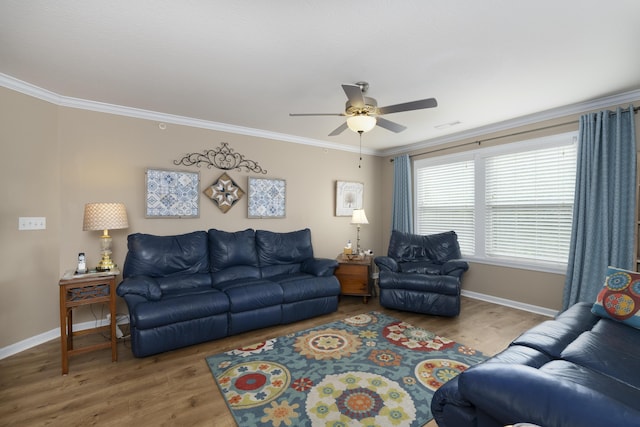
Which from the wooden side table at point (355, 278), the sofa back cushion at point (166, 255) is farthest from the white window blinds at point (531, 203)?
the sofa back cushion at point (166, 255)

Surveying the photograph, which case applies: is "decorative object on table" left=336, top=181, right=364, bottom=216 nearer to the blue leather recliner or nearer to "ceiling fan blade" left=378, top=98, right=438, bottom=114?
the blue leather recliner

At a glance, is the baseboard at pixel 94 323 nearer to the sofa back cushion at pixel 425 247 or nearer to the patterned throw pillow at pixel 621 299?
the sofa back cushion at pixel 425 247

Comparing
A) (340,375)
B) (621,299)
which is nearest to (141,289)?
(340,375)

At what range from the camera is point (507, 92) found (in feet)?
10.1

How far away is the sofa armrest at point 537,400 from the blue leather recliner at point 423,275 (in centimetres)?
246

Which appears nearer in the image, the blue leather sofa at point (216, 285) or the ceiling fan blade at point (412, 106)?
the ceiling fan blade at point (412, 106)

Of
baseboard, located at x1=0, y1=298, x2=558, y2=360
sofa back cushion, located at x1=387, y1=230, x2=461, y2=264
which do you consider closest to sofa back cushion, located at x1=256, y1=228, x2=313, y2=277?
sofa back cushion, located at x1=387, y1=230, x2=461, y2=264

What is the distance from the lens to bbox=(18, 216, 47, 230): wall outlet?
2826mm

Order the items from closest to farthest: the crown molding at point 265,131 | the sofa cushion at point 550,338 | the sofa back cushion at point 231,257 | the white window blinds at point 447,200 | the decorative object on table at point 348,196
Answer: the sofa cushion at point 550,338 → the crown molding at point 265,131 → the sofa back cushion at point 231,257 → the white window blinds at point 447,200 → the decorative object on table at point 348,196

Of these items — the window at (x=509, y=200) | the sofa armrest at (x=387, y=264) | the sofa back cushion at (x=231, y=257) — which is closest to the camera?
the sofa back cushion at (x=231, y=257)

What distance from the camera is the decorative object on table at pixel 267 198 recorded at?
171 inches

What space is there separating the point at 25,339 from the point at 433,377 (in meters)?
3.77

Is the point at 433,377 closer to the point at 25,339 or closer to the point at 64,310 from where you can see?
the point at 64,310

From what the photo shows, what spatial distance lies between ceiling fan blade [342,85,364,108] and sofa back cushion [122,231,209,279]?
2408mm
